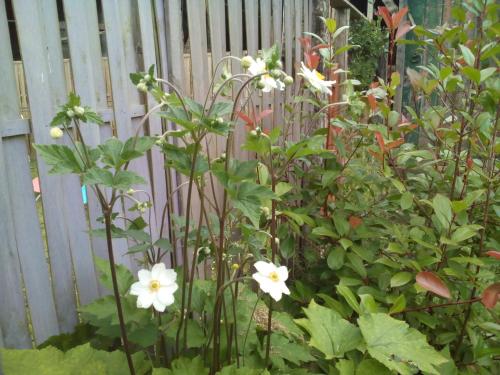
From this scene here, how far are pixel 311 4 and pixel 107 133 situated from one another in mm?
2220

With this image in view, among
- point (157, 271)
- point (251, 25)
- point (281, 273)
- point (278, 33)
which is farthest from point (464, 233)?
point (278, 33)

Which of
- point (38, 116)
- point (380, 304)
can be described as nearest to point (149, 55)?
point (38, 116)

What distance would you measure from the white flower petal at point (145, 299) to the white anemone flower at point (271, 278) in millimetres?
220

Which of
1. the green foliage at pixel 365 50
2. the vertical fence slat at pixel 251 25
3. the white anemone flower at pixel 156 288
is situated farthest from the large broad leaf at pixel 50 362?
the green foliage at pixel 365 50

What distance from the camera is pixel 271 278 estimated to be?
0.97 metres

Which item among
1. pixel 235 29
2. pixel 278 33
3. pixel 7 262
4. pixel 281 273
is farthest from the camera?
pixel 278 33

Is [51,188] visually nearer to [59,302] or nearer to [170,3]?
[59,302]

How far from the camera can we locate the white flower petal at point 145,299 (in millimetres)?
919

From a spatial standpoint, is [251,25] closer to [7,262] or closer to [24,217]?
[24,217]

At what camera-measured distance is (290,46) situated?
9.67 ft

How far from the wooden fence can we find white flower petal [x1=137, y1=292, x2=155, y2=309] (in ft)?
1.28

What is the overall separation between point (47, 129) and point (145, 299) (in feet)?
2.38

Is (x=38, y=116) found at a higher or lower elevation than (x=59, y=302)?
higher

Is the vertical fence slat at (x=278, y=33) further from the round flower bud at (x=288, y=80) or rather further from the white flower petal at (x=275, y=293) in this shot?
the white flower petal at (x=275, y=293)
